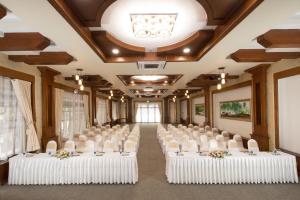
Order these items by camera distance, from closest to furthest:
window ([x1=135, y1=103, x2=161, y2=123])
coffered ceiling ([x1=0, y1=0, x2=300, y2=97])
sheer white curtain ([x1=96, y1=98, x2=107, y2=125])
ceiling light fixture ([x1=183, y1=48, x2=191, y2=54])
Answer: coffered ceiling ([x1=0, y1=0, x2=300, y2=97])
ceiling light fixture ([x1=183, y1=48, x2=191, y2=54])
sheer white curtain ([x1=96, y1=98, x2=107, y2=125])
window ([x1=135, y1=103, x2=161, y2=123])

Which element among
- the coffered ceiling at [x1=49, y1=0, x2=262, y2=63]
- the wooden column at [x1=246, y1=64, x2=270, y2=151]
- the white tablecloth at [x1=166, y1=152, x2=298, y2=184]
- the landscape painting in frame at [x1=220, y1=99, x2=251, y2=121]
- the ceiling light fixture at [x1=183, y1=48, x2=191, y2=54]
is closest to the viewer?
the coffered ceiling at [x1=49, y1=0, x2=262, y2=63]

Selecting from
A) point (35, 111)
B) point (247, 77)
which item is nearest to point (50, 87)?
point (35, 111)

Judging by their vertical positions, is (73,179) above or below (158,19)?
below

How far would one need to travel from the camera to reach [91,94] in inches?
575

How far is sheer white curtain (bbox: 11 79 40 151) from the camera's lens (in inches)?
270

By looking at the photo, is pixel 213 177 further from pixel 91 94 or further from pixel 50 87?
pixel 91 94

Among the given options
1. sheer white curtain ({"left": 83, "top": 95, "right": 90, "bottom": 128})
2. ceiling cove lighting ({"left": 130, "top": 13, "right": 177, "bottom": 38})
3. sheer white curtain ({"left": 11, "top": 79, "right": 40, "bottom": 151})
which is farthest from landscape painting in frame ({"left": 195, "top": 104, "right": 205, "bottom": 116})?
ceiling cove lighting ({"left": 130, "top": 13, "right": 177, "bottom": 38})

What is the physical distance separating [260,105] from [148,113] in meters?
23.7

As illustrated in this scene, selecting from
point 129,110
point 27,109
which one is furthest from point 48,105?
point 129,110

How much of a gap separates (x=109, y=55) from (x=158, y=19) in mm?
2793

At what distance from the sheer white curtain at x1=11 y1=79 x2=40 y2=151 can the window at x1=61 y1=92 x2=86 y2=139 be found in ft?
10.9

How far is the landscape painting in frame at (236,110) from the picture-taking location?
33.2ft

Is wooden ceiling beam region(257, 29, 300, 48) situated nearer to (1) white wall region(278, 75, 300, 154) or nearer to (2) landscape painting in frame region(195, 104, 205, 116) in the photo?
(1) white wall region(278, 75, 300, 154)

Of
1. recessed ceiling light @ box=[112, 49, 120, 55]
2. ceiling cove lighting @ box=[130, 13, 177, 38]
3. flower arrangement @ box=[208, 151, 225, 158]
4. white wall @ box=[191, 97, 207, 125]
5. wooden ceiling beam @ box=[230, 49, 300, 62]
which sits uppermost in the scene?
ceiling cove lighting @ box=[130, 13, 177, 38]
